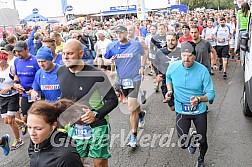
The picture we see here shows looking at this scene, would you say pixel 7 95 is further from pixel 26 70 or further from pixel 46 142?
pixel 46 142

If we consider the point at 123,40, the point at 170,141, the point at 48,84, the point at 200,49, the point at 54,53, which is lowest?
the point at 170,141

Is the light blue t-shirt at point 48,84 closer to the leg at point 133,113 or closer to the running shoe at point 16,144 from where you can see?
the leg at point 133,113

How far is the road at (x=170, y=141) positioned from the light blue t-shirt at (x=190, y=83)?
0.99 m

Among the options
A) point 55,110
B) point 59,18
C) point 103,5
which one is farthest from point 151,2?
point 55,110

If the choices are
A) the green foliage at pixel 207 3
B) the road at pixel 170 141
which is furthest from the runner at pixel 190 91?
the green foliage at pixel 207 3

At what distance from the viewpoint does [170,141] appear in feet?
18.2

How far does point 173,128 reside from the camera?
6.15 meters

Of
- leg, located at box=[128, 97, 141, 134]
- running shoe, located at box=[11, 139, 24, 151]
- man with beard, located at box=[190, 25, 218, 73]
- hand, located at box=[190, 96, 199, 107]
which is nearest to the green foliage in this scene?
man with beard, located at box=[190, 25, 218, 73]

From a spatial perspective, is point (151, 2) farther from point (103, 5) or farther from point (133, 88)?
point (133, 88)

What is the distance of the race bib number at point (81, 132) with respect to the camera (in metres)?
3.50

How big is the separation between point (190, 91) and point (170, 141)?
1.61 metres

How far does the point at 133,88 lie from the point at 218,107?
106 inches

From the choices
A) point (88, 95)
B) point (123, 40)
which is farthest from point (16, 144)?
point (88, 95)

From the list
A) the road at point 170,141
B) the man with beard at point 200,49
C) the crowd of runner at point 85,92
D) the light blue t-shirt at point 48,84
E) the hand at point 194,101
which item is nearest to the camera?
the crowd of runner at point 85,92
